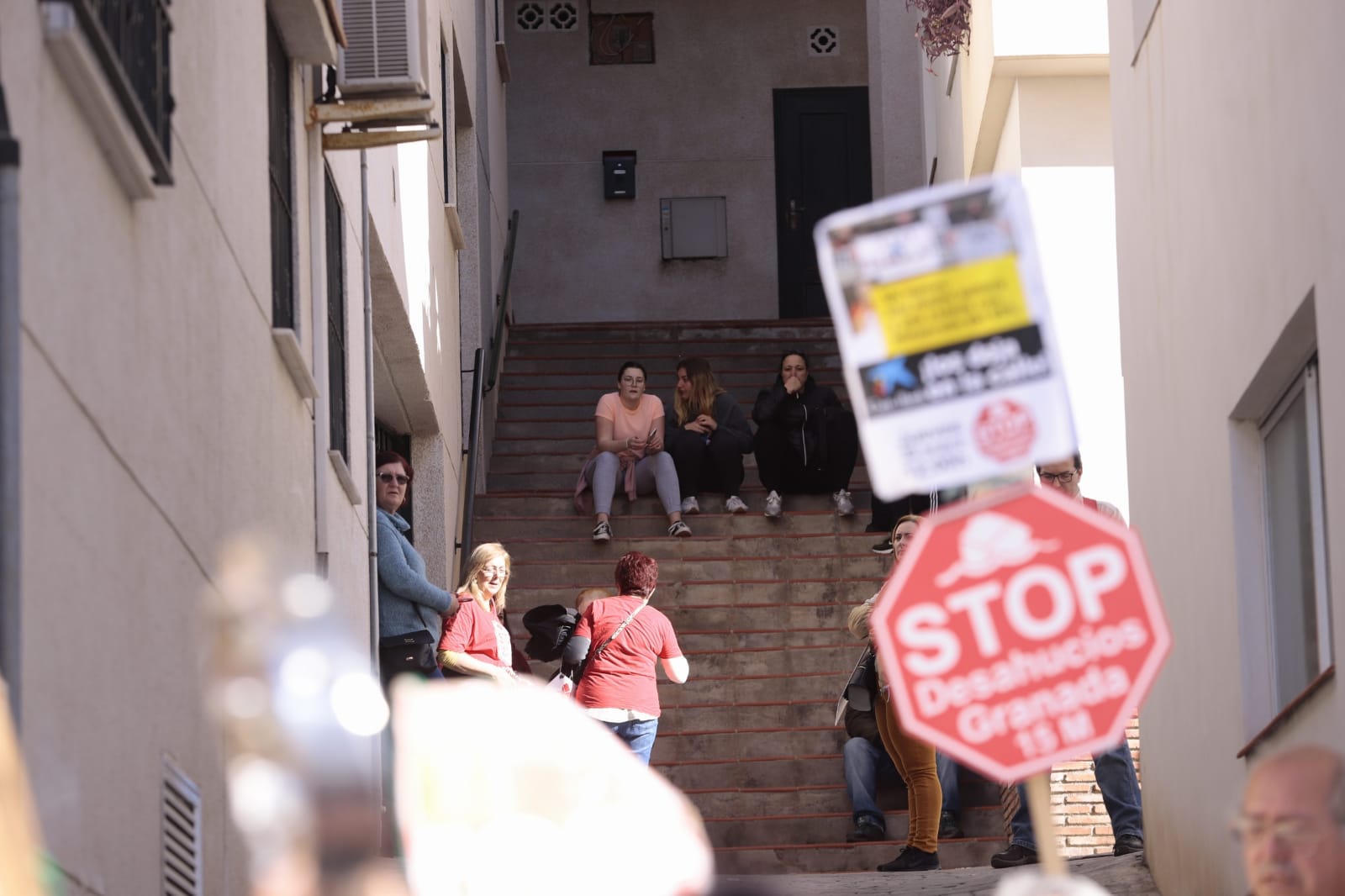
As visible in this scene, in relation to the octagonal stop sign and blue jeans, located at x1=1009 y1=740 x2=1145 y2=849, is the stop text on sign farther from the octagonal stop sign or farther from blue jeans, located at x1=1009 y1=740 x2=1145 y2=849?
blue jeans, located at x1=1009 y1=740 x2=1145 y2=849

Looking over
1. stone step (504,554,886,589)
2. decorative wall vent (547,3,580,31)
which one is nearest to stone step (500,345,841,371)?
stone step (504,554,886,589)

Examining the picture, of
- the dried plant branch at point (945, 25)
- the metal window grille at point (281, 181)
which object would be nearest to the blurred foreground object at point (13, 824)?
the metal window grille at point (281, 181)

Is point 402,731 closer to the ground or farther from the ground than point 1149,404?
closer to the ground

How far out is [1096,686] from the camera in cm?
348

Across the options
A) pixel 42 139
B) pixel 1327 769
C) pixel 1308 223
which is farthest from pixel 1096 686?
pixel 1308 223

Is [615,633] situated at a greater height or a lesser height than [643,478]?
lesser

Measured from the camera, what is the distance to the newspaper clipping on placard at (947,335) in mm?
3527

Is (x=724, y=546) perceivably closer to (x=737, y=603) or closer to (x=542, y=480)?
(x=737, y=603)

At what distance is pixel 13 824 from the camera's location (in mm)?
3877

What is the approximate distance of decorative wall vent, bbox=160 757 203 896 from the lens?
5.79m

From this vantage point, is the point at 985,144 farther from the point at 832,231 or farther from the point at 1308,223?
the point at 832,231

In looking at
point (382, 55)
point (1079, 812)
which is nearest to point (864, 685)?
point (1079, 812)

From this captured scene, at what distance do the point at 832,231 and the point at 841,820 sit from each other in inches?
318

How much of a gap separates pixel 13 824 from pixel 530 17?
21.4 metres
